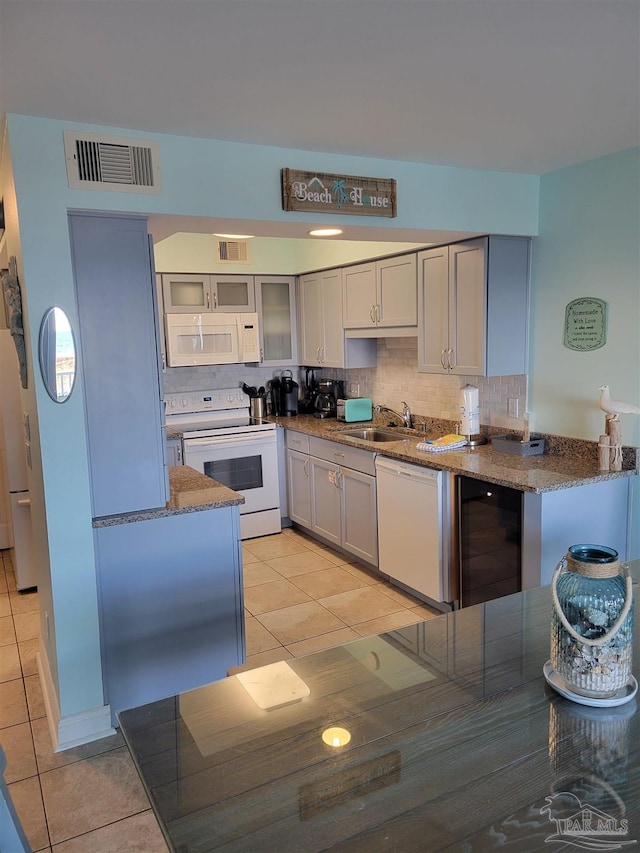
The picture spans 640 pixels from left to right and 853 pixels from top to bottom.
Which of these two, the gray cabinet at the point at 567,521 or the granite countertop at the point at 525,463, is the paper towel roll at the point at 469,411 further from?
the gray cabinet at the point at 567,521

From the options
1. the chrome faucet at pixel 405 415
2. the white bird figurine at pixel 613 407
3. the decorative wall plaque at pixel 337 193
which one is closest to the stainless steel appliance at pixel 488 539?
the white bird figurine at pixel 613 407

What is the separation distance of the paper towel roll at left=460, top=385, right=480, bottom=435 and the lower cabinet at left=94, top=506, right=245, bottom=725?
1.80 metres

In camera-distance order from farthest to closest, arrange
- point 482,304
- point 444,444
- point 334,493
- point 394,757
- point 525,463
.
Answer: point 334,493 < point 444,444 < point 482,304 < point 525,463 < point 394,757

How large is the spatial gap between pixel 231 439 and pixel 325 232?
2.25 m

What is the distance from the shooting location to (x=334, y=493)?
15.5ft

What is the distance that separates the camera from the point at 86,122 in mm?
2391

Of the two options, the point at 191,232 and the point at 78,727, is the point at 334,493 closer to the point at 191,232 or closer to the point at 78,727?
the point at 191,232

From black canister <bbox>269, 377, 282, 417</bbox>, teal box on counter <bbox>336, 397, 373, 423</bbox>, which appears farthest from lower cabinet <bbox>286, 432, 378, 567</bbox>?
black canister <bbox>269, 377, 282, 417</bbox>

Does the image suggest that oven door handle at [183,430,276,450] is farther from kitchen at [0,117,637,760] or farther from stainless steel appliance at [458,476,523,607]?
stainless steel appliance at [458,476,523,607]

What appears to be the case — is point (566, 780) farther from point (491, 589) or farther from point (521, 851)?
point (491, 589)

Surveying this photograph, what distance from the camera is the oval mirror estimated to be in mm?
2410

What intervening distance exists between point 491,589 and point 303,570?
1.56m

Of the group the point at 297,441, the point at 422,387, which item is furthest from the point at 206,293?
the point at 422,387

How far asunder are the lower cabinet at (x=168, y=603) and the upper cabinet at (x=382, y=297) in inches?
78.7
